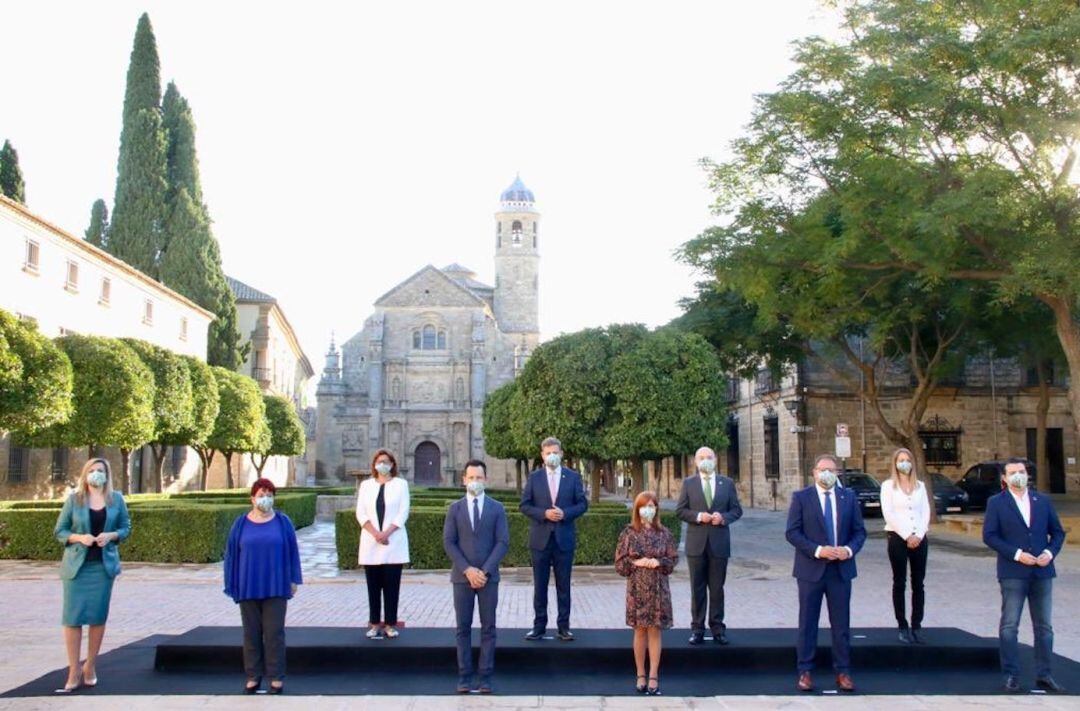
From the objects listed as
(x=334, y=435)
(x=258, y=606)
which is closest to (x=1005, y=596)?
(x=258, y=606)

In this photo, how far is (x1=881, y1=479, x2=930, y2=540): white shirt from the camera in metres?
8.89

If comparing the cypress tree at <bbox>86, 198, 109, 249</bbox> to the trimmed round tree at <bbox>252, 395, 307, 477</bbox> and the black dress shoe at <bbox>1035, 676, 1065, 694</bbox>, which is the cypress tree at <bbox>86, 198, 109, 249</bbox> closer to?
the trimmed round tree at <bbox>252, 395, 307, 477</bbox>

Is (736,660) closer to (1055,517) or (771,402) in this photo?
(1055,517)

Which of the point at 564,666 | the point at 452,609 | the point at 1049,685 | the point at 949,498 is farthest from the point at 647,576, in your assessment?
the point at 949,498

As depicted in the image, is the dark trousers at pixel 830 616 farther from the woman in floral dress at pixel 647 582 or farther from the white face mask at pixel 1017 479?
the white face mask at pixel 1017 479

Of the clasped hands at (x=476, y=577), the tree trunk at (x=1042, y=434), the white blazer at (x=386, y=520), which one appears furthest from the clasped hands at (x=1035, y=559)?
the tree trunk at (x=1042, y=434)

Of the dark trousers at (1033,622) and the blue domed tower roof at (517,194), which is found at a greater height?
the blue domed tower roof at (517,194)

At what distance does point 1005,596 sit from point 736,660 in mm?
2150

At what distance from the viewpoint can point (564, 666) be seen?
806 cm

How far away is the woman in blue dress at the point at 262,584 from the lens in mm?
7152

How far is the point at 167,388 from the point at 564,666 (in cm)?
2230

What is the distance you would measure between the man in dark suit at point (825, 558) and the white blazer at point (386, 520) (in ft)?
11.2

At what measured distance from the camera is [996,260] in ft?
57.6

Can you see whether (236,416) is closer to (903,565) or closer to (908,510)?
(903,565)
